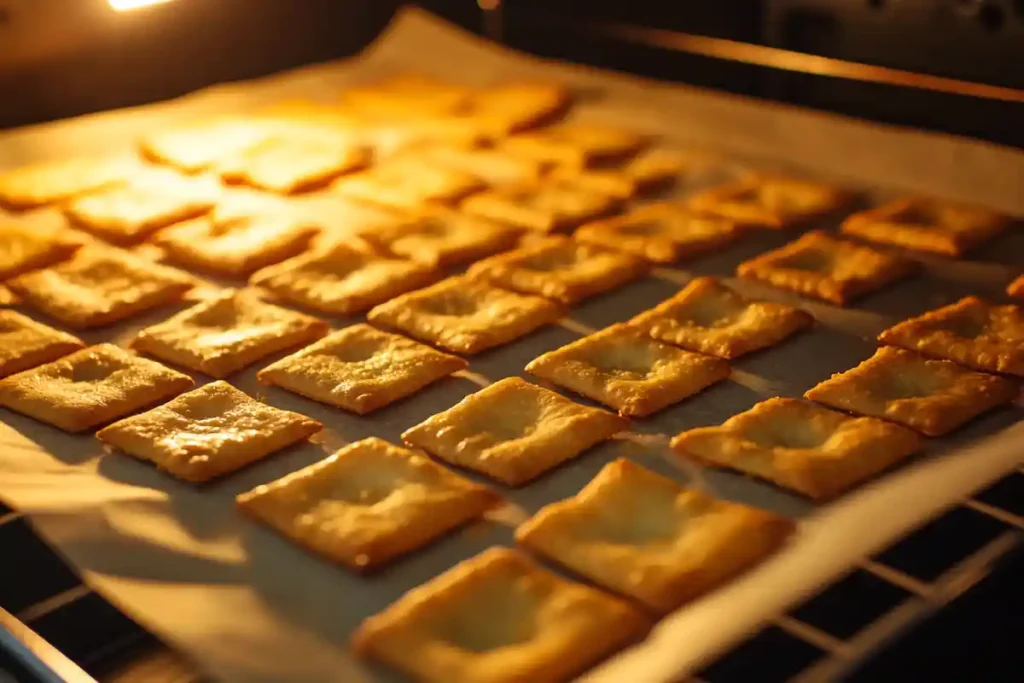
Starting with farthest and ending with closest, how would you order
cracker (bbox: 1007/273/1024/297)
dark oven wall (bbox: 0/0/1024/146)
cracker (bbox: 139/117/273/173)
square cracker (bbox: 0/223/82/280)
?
1. cracker (bbox: 139/117/273/173)
2. dark oven wall (bbox: 0/0/1024/146)
3. square cracker (bbox: 0/223/82/280)
4. cracker (bbox: 1007/273/1024/297)

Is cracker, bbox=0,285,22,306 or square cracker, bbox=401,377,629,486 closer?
square cracker, bbox=401,377,629,486

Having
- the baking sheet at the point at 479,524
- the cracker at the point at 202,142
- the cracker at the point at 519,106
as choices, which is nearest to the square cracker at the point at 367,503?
the baking sheet at the point at 479,524

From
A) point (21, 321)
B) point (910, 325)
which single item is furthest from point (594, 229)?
point (21, 321)

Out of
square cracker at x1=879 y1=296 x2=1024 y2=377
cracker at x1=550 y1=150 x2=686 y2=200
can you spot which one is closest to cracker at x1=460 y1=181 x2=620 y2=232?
cracker at x1=550 y1=150 x2=686 y2=200

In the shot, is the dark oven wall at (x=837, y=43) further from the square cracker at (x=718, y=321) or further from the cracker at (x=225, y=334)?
the cracker at (x=225, y=334)

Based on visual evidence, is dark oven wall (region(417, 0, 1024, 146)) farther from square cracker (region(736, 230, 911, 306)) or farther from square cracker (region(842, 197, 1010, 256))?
square cracker (region(736, 230, 911, 306))

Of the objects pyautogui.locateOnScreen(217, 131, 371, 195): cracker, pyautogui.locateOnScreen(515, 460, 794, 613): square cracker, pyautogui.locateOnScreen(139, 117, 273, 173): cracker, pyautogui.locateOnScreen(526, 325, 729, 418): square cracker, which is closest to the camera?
pyautogui.locateOnScreen(515, 460, 794, 613): square cracker

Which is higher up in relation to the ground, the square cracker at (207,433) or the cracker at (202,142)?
the cracker at (202,142)
